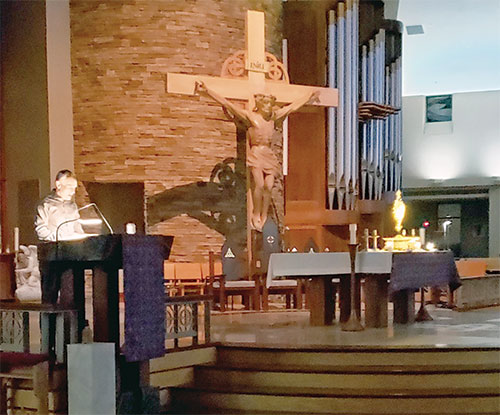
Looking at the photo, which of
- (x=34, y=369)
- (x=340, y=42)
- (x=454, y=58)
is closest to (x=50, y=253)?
(x=34, y=369)

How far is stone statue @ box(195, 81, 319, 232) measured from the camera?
27.6 ft

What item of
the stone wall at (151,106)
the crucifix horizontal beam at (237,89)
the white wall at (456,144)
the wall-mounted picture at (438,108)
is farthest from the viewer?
the wall-mounted picture at (438,108)

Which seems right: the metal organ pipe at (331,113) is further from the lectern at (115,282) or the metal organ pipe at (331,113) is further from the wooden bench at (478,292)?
the lectern at (115,282)

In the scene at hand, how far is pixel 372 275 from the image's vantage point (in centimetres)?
677

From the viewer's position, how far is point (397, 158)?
11859 millimetres

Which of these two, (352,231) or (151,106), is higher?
(151,106)

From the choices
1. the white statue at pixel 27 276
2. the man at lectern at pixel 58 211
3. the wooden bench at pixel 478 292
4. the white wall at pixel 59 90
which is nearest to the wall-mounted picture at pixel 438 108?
the wooden bench at pixel 478 292

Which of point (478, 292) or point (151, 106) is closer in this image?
point (478, 292)

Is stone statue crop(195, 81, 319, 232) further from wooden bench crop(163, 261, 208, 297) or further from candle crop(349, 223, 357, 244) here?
candle crop(349, 223, 357, 244)

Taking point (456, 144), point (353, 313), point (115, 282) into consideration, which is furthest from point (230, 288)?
point (456, 144)

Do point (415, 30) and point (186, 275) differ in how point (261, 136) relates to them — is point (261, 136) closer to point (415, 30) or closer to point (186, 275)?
point (186, 275)

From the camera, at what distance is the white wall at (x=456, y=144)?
1451 centimetres

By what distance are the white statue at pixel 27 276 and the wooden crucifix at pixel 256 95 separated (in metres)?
2.33

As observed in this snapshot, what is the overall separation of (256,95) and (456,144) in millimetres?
7265
